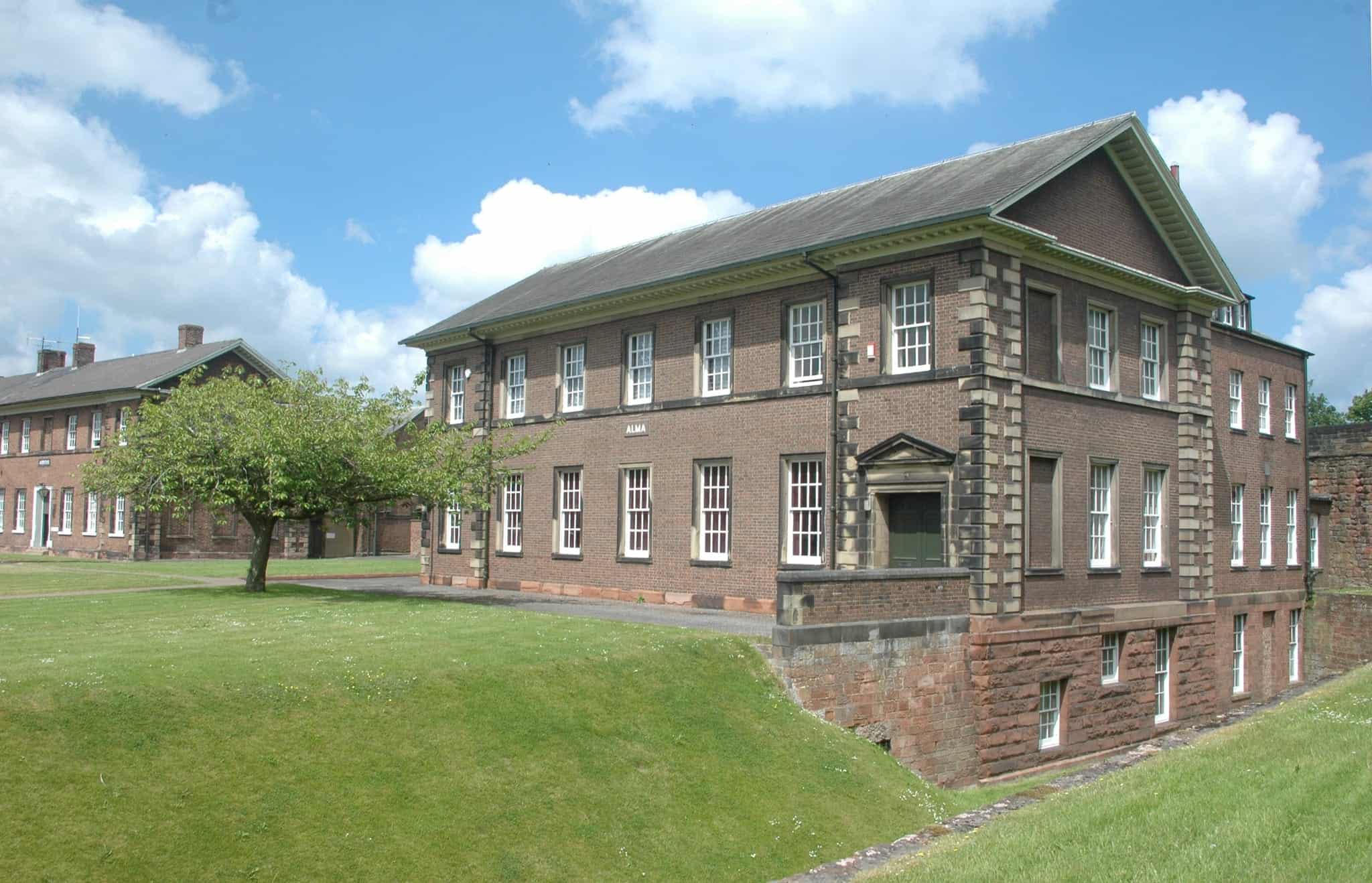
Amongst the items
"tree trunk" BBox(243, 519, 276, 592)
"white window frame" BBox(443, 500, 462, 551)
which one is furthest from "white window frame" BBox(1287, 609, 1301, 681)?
"tree trunk" BBox(243, 519, 276, 592)

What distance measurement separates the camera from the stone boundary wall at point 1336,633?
102 ft

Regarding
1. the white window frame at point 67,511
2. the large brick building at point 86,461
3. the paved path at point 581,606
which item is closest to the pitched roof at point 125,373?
the large brick building at point 86,461

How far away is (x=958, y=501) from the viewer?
19656mm

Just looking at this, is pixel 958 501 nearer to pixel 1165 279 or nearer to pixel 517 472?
pixel 1165 279

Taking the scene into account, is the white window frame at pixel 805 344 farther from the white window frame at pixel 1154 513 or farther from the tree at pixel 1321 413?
the tree at pixel 1321 413

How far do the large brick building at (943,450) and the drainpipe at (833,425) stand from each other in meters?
0.06

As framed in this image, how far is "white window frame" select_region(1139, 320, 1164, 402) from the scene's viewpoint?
24.0 meters

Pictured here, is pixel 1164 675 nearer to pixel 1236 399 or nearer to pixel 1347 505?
pixel 1236 399

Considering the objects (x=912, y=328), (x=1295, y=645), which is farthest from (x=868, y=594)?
(x=1295, y=645)

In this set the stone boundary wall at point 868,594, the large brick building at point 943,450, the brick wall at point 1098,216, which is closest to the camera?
the stone boundary wall at point 868,594

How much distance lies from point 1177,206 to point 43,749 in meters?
22.2

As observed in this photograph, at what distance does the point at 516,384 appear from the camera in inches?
1184

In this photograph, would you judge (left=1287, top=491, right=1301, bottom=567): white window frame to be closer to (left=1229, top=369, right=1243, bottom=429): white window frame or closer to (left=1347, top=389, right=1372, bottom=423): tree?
(left=1229, top=369, right=1243, bottom=429): white window frame

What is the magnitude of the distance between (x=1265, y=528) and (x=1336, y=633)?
14.0 feet
